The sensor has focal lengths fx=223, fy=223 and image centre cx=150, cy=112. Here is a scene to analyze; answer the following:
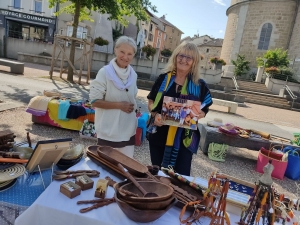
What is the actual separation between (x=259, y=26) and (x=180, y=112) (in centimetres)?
2627

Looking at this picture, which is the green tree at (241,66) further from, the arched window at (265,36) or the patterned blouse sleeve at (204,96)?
the patterned blouse sleeve at (204,96)

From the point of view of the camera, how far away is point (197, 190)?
155cm

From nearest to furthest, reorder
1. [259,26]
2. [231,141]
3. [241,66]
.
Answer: [231,141], [241,66], [259,26]

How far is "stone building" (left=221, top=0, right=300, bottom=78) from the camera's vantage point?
22234 mm

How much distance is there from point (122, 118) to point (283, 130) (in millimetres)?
8421

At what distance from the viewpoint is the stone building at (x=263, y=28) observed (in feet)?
72.9

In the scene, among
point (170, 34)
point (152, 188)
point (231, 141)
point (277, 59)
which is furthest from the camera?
point (170, 34)

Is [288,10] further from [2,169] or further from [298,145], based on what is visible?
[2,169]

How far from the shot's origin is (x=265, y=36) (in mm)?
23719

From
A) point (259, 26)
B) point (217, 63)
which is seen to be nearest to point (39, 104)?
point (217, 63)

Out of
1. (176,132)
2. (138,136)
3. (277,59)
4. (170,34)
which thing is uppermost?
(170,34)

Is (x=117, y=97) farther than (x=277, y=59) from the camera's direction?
No

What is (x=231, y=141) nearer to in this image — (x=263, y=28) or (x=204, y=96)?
(x=204, y=96)

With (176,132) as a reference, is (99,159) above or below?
below
